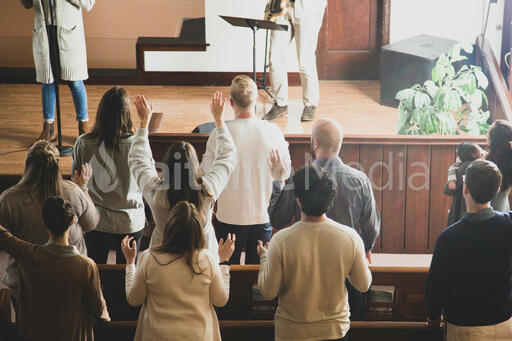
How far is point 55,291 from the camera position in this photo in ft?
9.36

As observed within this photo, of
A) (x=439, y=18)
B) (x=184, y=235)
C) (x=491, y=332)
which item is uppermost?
(x=439, y=18)

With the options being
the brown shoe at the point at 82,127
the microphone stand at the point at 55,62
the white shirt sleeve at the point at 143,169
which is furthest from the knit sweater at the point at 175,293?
the brown shoe at the point at 82,127

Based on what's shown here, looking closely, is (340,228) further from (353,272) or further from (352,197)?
(352,197)

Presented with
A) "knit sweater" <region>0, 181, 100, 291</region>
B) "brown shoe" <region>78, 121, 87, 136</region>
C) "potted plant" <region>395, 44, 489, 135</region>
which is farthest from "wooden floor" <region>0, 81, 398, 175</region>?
"knit sweater" <region>0, 181, 100, 291</region>

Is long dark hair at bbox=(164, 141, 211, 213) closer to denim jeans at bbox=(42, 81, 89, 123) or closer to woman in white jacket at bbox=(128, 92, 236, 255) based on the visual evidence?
woman in white jacket at bbox=(128, 92, 236, 255)

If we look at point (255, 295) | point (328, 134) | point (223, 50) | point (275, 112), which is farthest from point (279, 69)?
point (255, 295)

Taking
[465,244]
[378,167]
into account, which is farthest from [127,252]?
[378,167]

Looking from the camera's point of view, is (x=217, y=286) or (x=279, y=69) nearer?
(x=217, y=286)

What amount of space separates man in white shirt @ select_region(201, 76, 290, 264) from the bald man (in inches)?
12.9

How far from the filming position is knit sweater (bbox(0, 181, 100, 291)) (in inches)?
124

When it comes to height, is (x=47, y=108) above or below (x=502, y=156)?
below

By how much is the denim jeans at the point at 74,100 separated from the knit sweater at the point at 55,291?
2910 mm

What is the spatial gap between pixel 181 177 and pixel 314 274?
66 cm

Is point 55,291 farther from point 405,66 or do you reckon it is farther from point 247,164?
point 405,66
